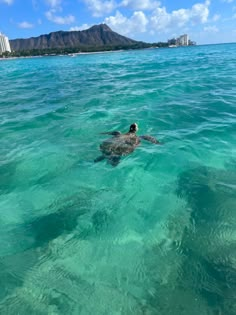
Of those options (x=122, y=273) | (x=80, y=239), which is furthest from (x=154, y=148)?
(x=122, y=273)

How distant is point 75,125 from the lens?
14.9 m

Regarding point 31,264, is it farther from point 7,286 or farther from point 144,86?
point 144,86

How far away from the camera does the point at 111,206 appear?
796cm

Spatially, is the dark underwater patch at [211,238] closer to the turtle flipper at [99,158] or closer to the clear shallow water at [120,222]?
the clear shallow water at [120,222]

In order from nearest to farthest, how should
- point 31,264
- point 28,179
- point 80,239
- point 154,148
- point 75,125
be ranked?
point 31,264 → point 80,239 → point 28,179 → point 154,148 → point 75,125

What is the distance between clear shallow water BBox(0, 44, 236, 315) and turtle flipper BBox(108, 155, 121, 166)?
273mm

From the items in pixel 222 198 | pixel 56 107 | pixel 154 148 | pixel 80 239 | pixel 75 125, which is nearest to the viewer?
pixel 80 239

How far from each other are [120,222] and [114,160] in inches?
132

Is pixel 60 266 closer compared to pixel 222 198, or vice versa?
pixel 60 266

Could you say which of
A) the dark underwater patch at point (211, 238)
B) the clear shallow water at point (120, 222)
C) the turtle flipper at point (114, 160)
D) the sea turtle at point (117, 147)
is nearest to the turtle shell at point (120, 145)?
the sea turtle at point (117, 147)

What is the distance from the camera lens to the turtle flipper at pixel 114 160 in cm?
1021

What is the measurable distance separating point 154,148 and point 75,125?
4992 millimetres

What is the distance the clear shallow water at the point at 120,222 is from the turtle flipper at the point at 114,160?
273mm

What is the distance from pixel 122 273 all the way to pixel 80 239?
1385 mm
